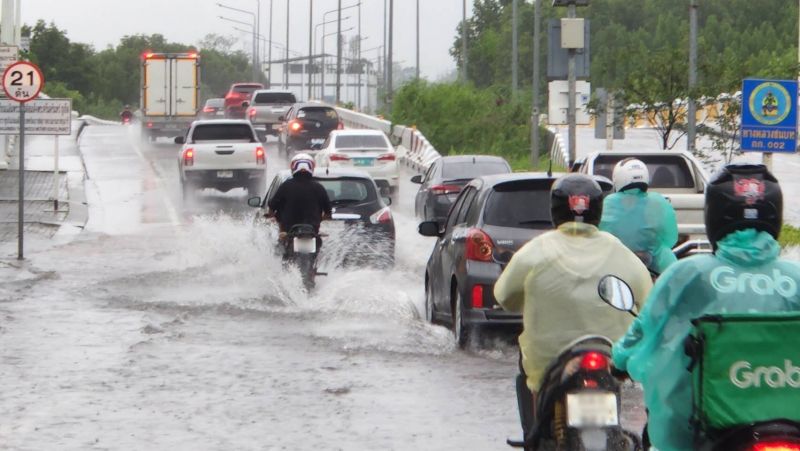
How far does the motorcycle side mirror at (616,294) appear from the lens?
18.5 ft

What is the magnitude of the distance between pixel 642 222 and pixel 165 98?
46999 millimetres

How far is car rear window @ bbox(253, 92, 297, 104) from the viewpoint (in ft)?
204

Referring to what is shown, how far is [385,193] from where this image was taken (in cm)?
3591

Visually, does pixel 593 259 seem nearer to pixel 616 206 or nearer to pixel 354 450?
pixel 354 450

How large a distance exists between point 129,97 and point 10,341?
138 metres

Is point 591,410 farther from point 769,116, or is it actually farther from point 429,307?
point 769,116

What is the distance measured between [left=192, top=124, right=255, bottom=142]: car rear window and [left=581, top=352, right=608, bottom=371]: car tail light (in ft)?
98.8

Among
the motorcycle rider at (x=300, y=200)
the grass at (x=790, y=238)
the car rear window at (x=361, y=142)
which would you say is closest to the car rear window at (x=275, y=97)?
the car rear window at (x=361, y=142)

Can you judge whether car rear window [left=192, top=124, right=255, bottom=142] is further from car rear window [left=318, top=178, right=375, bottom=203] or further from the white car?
car rear window [left=318, top=178, right=375, bottom=203]

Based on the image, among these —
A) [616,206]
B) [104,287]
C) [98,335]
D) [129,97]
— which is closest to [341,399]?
[616,206]

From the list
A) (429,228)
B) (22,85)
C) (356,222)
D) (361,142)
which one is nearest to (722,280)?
(429,228)

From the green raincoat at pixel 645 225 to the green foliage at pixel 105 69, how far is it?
5969cm

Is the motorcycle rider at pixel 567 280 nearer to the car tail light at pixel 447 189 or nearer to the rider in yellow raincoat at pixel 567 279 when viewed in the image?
the rider in yellow raincoat at pixel 567 279

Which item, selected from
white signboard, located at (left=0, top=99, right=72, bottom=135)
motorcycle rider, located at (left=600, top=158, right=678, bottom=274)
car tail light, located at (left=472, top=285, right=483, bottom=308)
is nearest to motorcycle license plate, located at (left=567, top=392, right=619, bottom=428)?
motorcycle rider, located at (left=600, top=158, right=678, bottom=274)
